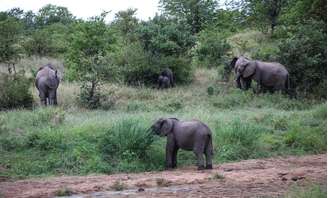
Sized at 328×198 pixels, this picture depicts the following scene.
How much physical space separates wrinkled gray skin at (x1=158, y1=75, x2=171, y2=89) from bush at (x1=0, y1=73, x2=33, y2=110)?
16.8ft

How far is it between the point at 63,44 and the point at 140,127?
20956mm

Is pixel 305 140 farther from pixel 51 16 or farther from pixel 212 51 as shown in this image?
pixel 51 16

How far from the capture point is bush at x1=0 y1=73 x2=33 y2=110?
60.3 feet

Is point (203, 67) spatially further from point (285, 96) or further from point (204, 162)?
point (204, 162)

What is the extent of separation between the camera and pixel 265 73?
20766 mm

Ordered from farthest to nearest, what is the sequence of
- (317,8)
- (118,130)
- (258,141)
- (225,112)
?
(317,8) → (225,112) → (258,141) → (118,130)

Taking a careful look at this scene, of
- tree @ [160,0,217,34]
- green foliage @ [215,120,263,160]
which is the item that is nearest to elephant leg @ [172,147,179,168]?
green foliage @ [215,120,263,160]

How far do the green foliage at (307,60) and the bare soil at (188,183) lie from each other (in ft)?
30.1

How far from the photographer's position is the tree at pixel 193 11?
34597 millimetres

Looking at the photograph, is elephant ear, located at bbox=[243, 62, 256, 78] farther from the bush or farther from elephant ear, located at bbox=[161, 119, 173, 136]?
elephant ear, located at bbox=[161, 119, 173, 136]

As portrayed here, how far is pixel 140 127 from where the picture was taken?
42.0 ft

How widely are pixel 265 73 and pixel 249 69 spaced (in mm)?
575

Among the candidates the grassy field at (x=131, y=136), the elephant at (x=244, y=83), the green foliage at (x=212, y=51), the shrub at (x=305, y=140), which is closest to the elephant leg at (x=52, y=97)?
the grassy field at (x=131, y=136)

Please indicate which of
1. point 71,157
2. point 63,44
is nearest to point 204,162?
point 71,157
